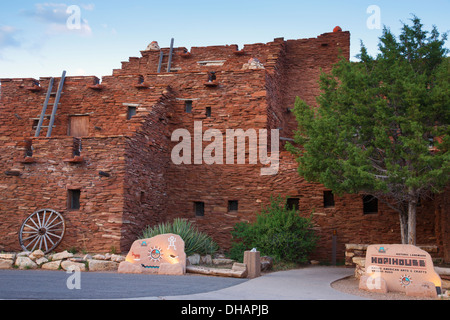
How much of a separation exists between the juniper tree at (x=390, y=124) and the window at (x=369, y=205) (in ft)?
10.2

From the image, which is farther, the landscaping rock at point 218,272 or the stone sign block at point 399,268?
the landscaping rock at point 218,272

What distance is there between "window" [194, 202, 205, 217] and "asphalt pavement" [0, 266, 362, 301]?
6138 millimetres

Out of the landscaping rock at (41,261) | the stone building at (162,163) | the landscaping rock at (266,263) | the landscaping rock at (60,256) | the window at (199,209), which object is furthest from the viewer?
the window at (199,209)

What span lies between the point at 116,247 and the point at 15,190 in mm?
4252

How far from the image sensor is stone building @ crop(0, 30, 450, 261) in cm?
1493

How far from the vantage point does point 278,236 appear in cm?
1514

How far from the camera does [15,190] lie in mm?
15484

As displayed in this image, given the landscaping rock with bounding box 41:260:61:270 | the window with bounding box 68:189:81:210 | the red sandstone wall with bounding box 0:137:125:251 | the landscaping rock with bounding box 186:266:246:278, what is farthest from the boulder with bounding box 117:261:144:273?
the window with bounding box 68:189:81:210

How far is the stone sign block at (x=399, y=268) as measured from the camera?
9.71 m

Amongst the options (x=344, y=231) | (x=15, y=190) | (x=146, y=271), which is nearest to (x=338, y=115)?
(x=344, y=231)

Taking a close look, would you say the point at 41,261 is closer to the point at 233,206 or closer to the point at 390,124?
the point at 233,206

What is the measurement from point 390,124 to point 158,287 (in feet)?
24.5

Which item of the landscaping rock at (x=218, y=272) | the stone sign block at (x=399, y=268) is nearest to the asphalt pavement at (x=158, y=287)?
the landscaping rock at (x=218, y=272)

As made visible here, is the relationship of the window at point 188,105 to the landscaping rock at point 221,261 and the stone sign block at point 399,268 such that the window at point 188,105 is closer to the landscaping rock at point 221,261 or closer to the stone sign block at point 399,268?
the landscaping rock at point 221,261
